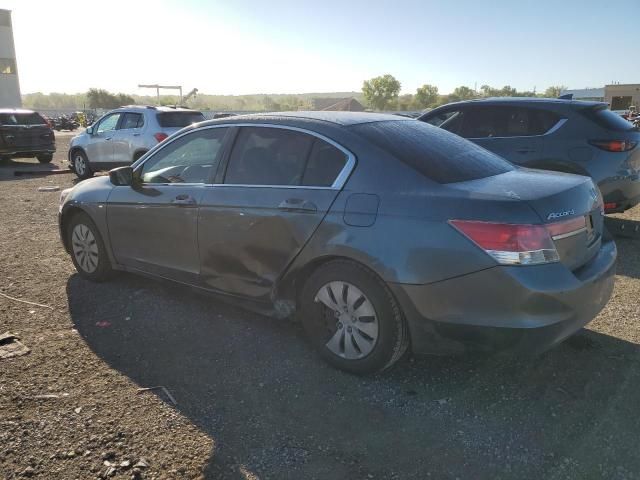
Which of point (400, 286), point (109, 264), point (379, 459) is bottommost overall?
point (379, 459)

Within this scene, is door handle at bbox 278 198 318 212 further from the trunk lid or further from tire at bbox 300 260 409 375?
the trunk lid

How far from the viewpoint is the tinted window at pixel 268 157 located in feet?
11.8

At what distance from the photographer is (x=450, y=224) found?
9.35 feet

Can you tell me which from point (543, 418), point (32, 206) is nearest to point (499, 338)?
point (543, 418)

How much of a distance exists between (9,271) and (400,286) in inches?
184

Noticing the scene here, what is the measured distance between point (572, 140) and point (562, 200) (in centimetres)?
372

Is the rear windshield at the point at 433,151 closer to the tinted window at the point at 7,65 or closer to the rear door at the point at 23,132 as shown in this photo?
the rear door at the point at 23,132

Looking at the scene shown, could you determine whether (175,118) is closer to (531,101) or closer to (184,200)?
(531,101)

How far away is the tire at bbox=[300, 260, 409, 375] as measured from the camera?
10.2ft

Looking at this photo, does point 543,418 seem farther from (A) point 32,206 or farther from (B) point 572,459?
(A) point 32,206

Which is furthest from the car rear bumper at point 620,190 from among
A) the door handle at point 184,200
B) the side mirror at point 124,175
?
the side mirror at point 124,175

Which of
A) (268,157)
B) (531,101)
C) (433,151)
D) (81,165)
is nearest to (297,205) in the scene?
(268,157)

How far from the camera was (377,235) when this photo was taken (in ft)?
10.0

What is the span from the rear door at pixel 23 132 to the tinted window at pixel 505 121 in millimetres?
14470
